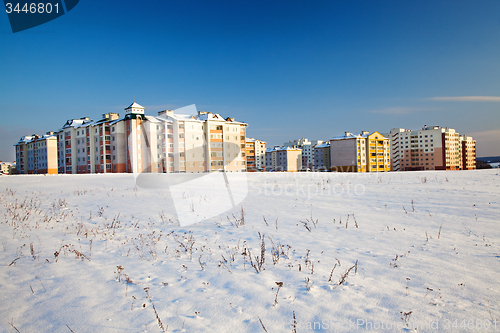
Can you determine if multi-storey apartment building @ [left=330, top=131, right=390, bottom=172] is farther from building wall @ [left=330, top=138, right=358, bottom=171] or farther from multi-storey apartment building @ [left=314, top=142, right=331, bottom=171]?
multi-storey apartment building @ [left=314, top=142, right=331, bottom=171]

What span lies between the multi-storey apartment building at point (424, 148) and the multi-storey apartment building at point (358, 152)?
105 ft

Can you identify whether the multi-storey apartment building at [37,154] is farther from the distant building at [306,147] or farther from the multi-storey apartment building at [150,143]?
the distant building at [306,147]

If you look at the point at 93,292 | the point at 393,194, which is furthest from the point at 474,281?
the point at 393,194

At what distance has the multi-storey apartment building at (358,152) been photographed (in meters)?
101

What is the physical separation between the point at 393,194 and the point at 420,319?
9.78 m

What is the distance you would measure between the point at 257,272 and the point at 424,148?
151 m

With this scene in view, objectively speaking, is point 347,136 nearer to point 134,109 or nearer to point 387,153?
point 387,153

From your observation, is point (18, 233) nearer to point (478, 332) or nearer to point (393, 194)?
point (478, 332)

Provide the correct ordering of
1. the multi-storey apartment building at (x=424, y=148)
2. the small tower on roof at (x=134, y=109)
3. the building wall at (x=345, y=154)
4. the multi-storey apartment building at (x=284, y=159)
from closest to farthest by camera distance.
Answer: the small tower on roof at (x=134, y=109)
the building wall at (x=345, y=154)
the multi-storey apartment building at (x=424, y=148)
the multi-storey apartment building at (x=284, y=159)

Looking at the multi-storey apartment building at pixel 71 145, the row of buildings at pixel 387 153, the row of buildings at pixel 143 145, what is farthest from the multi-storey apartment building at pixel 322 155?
the multi-storey apartment building at pixel 71 145

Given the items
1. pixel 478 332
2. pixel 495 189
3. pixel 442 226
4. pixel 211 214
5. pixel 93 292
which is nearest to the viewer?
pixel 478 332

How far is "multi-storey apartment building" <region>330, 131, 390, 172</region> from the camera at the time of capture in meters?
101

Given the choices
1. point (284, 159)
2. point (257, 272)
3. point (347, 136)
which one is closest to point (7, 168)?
point (284, 159)

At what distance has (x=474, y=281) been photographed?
169 inches
